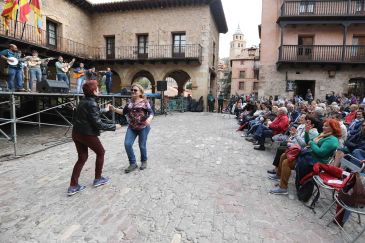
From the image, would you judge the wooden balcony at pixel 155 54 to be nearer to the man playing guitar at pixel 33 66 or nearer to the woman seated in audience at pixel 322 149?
the man playing guitar at pixel 33 66

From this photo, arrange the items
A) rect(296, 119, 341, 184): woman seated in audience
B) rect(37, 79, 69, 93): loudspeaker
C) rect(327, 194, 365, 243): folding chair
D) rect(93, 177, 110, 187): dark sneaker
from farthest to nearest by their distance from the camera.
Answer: rect(37, 79, 69, 93): loudspeaker < rect(93, 177, 110, 187): dark sneaker < rect(296, 119, 341, 184): woman seated in audience < rect(327, 194, 365, 243): folding chair

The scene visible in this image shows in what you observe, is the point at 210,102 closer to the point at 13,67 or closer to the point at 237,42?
the point at 13,67

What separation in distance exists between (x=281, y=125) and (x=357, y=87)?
1569 cm

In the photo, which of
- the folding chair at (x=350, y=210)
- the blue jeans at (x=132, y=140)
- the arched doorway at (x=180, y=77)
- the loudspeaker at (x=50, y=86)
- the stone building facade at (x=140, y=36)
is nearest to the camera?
the folding chair at (x=350, y=210)

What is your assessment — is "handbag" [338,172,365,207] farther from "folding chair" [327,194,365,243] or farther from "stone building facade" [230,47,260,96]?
"stone building facade" [230,47,260,96]

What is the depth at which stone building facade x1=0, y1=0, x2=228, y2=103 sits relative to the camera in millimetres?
19750

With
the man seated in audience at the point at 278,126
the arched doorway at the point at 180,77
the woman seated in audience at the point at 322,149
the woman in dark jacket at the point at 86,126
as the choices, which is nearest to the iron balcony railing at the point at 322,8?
the arched doorway at the point at 180,77

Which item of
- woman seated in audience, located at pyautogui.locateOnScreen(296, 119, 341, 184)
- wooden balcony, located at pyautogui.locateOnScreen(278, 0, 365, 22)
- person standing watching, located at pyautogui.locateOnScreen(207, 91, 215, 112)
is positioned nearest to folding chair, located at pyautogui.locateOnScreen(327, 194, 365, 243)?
woman seated in audience, located at pyautogui.locateOnScreen(296, 119, 341, 184)

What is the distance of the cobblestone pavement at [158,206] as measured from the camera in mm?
2943

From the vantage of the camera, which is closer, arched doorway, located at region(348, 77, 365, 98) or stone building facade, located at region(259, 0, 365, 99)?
stone building facade, located at region(259, 0, 365, 99)

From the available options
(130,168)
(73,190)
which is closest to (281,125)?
(130,168)

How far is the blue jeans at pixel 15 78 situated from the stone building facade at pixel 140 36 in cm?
939

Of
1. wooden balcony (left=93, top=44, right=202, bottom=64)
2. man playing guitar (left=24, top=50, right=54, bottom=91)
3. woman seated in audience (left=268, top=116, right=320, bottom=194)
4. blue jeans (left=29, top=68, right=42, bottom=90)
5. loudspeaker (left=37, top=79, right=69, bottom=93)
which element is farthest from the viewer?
wooden balcony (left=93, top=44, right=202, bottom=64)

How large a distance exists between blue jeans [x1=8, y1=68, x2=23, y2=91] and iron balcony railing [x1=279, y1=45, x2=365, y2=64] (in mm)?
15305
